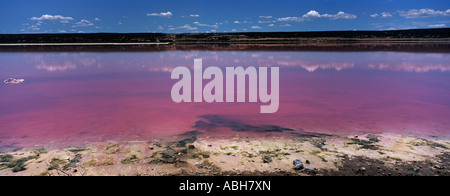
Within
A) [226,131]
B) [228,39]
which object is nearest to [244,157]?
[226,131]

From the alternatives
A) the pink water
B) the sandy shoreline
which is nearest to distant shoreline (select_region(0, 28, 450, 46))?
the pink water

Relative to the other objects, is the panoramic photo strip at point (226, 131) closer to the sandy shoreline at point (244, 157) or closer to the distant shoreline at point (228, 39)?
the sandy shoreline at point (244, 157)

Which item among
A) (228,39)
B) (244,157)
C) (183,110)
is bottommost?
(244,157)

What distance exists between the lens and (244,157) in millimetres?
4383

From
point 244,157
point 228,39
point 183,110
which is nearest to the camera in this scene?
point 244,157

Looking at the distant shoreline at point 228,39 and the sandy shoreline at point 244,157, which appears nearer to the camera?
the sandy shoreline at point 244,157

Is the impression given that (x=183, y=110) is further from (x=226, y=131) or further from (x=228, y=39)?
(x=228, y=39)

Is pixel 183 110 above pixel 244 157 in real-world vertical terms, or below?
above

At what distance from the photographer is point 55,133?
5539 mm

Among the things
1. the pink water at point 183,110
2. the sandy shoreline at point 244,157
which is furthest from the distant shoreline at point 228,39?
the sandy shoreline at point 244,157

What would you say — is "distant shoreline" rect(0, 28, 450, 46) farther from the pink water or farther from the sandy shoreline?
the sandy shoreline

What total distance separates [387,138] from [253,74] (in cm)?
874

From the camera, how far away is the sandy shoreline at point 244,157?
394cm

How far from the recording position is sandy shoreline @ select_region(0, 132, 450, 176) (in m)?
3.94
